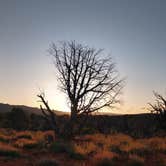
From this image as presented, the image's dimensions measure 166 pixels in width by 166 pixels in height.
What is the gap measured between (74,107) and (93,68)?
9.19 feet

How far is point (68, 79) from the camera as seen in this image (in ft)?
73.1

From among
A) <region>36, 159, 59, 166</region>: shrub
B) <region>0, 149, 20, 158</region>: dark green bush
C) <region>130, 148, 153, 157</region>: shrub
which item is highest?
<region>130, 148, 153, 157</region>: shrub

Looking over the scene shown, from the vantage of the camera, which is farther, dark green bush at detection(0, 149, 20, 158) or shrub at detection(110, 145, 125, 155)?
shrub at detection(110, 145, 125, 155)

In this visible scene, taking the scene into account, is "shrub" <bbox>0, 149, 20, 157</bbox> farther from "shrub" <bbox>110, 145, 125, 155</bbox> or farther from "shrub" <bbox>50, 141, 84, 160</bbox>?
"shrub" <bbox>110, 145, 125, 155</bbox>

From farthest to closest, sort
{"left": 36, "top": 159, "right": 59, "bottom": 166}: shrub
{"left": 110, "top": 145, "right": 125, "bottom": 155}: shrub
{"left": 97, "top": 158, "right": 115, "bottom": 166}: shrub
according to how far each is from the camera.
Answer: {"left": 110, "top": 145, "right": 125, "bottom": 155}: shrub < {"left": 97, "top": 158, "right": 115, "bottom": 166}: shrub < {"left": 36, "top": 159, "right": 59, "bottom": 166}: shrub

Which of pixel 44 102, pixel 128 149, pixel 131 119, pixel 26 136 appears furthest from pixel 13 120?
pixel 128 149

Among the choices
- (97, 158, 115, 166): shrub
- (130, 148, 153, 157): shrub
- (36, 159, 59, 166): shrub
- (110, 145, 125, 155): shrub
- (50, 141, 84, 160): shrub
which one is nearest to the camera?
(36, 159, 59, 166): shrub

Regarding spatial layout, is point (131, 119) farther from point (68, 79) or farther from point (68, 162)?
point (68, 162)

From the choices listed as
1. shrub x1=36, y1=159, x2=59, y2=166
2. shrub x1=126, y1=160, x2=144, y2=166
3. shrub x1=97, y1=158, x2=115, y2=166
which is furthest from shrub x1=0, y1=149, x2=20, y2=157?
shrub x1=126, y1=160, x2=144, y2=166

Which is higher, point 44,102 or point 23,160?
point 44,102

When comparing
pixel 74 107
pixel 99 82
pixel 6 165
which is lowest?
pixel 6 165

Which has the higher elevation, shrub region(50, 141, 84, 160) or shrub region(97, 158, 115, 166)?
shrub region(50, 141, 84, 160)

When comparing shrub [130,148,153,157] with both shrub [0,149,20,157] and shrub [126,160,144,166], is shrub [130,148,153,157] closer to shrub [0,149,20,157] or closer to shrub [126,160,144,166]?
shrub [126,160,144,166]

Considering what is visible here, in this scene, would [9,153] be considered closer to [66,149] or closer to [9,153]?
[9,153]
